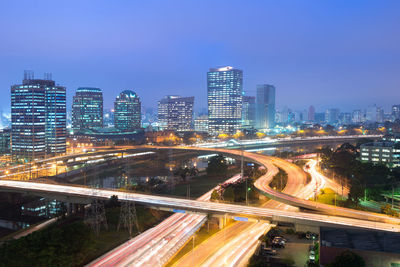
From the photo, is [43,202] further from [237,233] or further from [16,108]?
[16,108]

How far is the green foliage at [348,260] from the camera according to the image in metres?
14.5

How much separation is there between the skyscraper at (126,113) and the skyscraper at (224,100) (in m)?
34.3

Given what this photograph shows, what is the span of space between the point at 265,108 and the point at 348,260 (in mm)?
178109

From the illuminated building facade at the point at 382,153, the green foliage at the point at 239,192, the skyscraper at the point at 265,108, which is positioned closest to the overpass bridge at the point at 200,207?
the green foliage at the point at 239,192

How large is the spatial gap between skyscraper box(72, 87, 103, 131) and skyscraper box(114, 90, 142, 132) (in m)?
7.27

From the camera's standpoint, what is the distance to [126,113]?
12069cm

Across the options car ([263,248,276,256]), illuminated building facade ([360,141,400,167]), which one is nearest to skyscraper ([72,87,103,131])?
illuminated building facade ([360,141,400,167])

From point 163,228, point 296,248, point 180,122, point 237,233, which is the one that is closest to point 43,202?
point 163,228

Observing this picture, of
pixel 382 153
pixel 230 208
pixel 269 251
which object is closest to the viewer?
pixel 269 251

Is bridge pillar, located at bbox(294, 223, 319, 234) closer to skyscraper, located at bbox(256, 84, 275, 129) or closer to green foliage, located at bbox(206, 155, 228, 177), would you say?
green foliage, located at bbox(206, 155, 228, 177)

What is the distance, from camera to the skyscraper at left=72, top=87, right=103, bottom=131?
113 metres

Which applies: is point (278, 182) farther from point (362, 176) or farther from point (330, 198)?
point (362, 176)

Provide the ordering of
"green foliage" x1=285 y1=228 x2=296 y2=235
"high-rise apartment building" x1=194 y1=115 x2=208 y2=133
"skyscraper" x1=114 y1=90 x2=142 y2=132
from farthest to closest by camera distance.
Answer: "high-rise apartment building" x1=194 y1=115 x2=208 y2=133, "skyscraper" x1=114 y1=90 x2=142 y2=132, "green foliage" x1=285 y1=228 x2=296 y2=235

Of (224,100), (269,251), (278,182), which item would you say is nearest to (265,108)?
(224,100)
